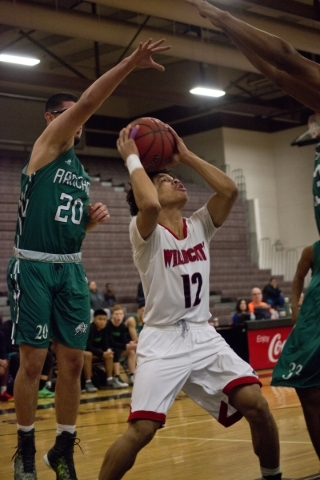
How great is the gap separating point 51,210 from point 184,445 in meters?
2.64

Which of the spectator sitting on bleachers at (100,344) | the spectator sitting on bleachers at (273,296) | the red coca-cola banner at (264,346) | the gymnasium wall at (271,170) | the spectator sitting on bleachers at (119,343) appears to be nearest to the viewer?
the spectator sitting on bleachers at (100,344)

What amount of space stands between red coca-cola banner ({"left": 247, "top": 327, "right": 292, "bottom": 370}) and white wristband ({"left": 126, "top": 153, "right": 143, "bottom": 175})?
31.0 feet

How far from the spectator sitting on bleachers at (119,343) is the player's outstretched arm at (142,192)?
8603 millimetres

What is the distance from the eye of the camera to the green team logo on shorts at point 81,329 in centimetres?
469

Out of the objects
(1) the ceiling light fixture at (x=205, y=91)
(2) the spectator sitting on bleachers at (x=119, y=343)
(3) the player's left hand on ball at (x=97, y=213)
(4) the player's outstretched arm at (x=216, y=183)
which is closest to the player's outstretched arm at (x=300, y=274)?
(4) the player's outstretched arm at (x=216, y=183)

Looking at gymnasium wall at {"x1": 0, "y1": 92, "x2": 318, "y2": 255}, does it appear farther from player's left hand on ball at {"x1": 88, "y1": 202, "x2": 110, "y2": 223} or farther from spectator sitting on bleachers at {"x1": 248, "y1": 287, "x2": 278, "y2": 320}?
player's left hand on ball at {"x1": 88, "y1": 202, "x2": 110, "y2": 223}

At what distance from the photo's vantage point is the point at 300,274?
527 centimetres

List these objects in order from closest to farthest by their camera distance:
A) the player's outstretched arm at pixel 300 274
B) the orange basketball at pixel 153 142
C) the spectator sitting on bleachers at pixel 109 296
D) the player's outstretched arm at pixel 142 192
Result: 1. the player's outstretched arm at pixel 142 192
2. the orange basketball at pixel 153 142
3. the player's outstretched arm at pixel 300 274
4. the spectator sitting on bleachers at pixel 109 296

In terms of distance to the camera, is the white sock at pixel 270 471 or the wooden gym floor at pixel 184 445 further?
the wooden gym floor at pixel 184 445

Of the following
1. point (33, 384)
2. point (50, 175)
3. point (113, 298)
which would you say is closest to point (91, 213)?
point (50, 175)

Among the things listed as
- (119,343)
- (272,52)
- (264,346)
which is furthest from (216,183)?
(264,346)

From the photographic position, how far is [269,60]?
10.7 feet

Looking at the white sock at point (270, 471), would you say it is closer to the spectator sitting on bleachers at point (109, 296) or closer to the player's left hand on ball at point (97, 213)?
the player's left hand on ball at point (97, 213)

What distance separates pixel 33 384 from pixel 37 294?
54cm
